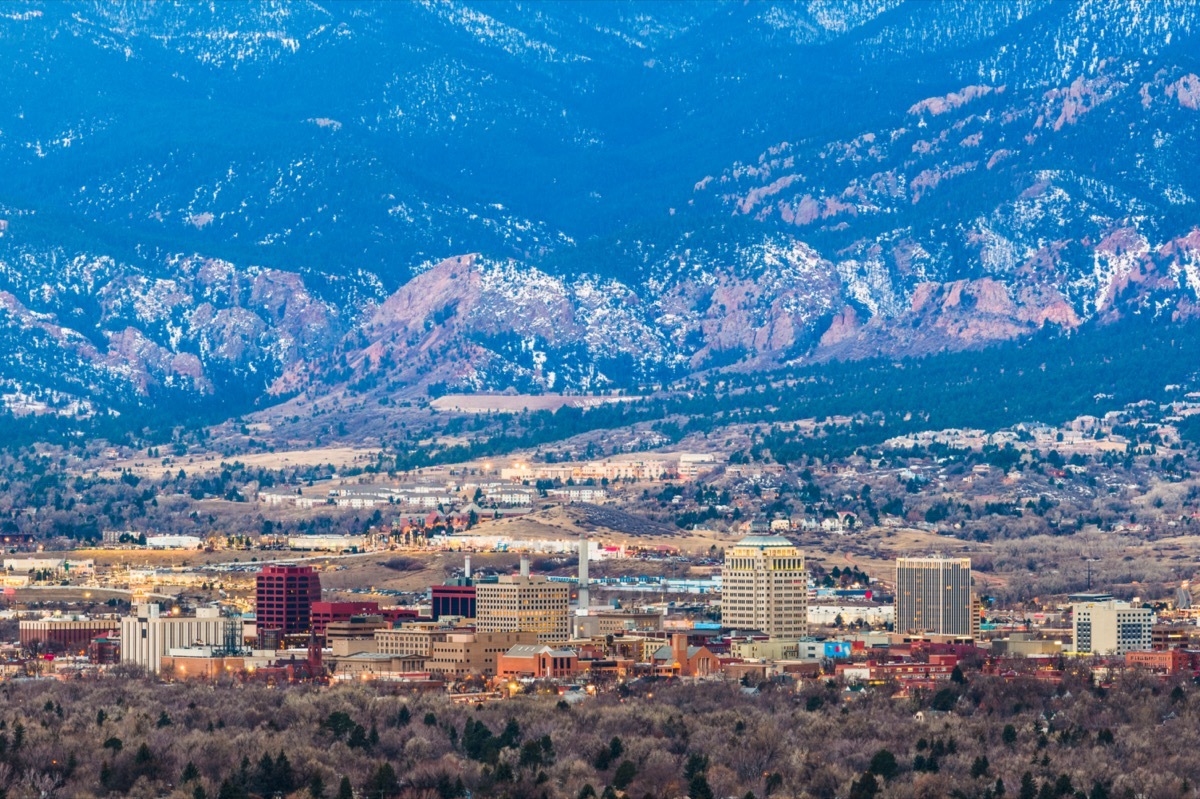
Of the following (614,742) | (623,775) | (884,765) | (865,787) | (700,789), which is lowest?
(700,789)

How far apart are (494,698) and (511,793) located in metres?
34.6

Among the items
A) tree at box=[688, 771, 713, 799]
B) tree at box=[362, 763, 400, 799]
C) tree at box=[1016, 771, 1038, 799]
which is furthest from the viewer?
tree at box=[362, 763, 400, 799]

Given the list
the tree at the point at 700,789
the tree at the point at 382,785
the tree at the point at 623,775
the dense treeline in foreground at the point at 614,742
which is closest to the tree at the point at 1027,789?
the dense treeline in foreground at the point at 614,742

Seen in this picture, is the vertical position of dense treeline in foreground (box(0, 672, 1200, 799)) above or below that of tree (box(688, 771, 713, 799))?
above

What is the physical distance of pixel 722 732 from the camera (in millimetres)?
178000

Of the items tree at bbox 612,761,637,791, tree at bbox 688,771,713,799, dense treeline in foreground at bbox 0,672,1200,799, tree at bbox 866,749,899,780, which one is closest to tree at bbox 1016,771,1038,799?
dense treeline in foreground at bbox 0,672,1200,799

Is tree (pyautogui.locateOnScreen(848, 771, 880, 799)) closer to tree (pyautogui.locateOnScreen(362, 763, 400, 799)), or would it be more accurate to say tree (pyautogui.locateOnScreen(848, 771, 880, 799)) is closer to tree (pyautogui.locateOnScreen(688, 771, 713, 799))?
tree (pyautogui.locateOnScreen(688, 771, 713, 799))

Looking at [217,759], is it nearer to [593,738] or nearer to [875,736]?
[593,738]

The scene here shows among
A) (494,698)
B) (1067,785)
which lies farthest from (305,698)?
(1067,785)

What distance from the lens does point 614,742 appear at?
563 feet

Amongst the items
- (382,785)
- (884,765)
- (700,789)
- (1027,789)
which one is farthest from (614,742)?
(1027,789)

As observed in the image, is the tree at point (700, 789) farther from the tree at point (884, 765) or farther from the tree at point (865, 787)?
the tree at point (884, 765)

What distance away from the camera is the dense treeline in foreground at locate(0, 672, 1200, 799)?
162m

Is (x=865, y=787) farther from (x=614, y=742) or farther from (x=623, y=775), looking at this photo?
(x=614, y=742)
